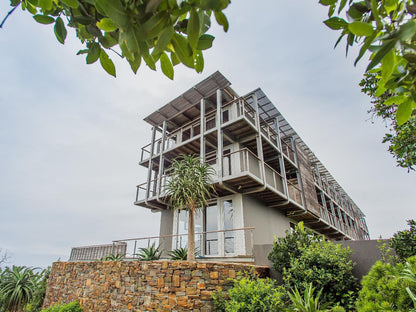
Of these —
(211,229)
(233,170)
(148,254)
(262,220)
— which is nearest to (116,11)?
(233,170)

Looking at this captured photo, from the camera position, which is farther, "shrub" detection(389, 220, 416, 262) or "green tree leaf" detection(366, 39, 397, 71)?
"shrub" detection(389, 220, 416, 262)

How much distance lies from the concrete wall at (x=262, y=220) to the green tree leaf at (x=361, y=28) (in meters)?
8.55

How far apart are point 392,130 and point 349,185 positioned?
21.8 metres

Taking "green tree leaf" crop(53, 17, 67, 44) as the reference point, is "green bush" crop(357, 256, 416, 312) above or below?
below

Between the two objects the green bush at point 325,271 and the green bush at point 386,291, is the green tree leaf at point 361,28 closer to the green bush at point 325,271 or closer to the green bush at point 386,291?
the green bush at point 386,291

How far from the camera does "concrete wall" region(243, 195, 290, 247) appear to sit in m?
8.84

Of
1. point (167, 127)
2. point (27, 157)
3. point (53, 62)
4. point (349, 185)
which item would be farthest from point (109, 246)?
point (349, 185)

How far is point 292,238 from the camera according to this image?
5.48m

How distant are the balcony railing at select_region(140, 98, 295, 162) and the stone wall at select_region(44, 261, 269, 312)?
21.0ft

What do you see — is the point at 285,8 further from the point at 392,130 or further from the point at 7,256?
the point at 7,256

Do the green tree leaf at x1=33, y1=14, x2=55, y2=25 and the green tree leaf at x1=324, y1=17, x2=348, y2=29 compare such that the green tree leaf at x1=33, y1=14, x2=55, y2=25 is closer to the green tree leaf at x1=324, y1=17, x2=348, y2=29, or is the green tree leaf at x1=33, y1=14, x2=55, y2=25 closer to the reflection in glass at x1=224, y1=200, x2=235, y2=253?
the green tree leaf at x1=324, y1=17, x2=348, y2=29

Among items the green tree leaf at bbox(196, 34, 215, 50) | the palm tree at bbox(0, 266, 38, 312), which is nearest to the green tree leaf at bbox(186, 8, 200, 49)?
the green tree leaf at bbox(196, 34, 215, 50)

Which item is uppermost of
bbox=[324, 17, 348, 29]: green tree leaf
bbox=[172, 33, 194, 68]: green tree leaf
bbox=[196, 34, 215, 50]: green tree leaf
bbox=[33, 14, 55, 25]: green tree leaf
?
bbox=[33, 14, 55, 25]: green tree leaf

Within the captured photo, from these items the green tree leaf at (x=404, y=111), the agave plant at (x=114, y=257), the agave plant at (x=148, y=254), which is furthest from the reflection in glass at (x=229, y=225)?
the green tree leaf at (x=404, y=111)
